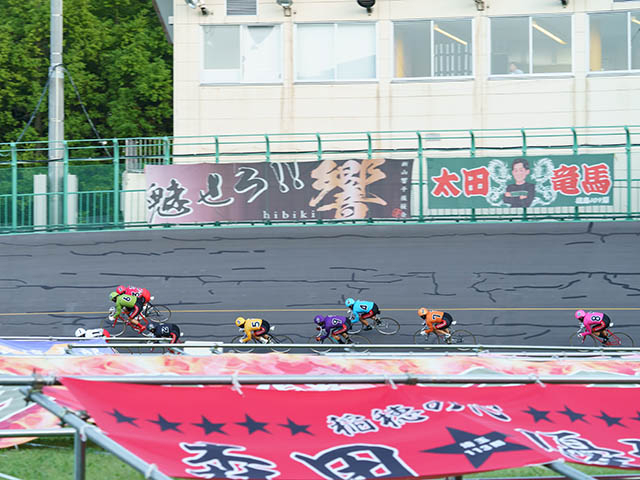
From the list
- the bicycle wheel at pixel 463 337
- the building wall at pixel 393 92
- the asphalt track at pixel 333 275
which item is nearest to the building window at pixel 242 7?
the building wall at pixel 393 92

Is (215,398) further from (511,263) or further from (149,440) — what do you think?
(511,263)

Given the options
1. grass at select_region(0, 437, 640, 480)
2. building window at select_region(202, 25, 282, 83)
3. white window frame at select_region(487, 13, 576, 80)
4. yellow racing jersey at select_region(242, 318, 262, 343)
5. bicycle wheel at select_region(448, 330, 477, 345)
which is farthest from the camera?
building window at select_region(202, 25, 282, 83)

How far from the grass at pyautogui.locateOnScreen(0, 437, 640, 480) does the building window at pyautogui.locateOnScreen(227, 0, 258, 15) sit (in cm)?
1929

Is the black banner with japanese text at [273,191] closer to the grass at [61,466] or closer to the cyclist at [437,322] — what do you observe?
the cyclist at [437,322]

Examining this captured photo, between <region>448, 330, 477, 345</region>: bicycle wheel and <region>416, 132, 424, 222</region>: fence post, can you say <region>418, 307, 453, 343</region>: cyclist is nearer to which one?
<region>448, 330, 477, 345</region>: bicycle wheel

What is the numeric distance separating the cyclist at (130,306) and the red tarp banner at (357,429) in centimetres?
1531

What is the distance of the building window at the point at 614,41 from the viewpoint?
25.5 meters

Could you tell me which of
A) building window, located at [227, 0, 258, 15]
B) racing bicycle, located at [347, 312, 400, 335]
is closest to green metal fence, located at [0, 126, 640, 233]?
racing bicycle, located at [347, 312, 400, 335]

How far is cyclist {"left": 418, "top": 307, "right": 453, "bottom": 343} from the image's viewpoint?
1977cm

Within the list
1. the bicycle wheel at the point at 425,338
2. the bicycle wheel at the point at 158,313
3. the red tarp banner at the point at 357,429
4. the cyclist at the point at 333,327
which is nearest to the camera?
the red tarp banner at the point at 357,429

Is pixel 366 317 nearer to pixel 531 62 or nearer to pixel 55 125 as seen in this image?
pixel 55 125

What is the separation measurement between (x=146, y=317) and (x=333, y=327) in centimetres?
478

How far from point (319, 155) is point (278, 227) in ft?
7.22

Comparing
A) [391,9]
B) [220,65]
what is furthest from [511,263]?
[220,65]
